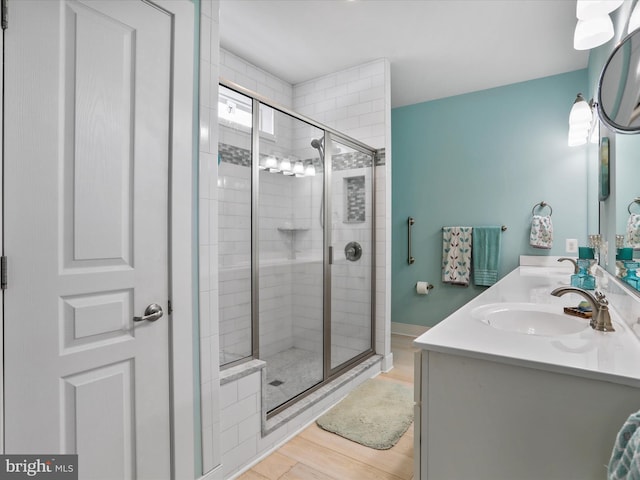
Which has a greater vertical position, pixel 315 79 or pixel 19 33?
pixel 315 79

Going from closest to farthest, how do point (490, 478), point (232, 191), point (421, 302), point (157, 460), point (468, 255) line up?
point (490, 478) < point (157, 460) < point (232, 191) < point (468, 255) < point (421, 302)

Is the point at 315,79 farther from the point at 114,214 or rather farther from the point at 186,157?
the point at 114,214

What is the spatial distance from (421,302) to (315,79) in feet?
8.58


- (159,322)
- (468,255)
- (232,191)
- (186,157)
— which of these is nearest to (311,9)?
(232,191)

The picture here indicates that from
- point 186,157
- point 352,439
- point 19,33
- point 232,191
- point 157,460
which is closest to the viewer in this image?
point 19,33

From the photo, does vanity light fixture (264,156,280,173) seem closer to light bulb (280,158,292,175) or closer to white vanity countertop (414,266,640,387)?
light bulb (280,158,292,175)

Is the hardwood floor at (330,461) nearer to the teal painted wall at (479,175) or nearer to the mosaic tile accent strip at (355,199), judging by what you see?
the mosaic tile accent strip at (355,199)

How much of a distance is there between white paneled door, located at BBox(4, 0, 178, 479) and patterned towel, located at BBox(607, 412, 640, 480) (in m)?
1.40

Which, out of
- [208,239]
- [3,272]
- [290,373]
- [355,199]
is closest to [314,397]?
[290,373]

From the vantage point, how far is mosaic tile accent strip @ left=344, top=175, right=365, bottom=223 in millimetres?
2889

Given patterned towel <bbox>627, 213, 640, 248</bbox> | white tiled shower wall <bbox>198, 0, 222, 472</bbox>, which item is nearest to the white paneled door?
white tiled shower wall <bbox>198, 0, 222, 472</bbox>

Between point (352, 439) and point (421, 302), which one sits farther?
point (421, 302)

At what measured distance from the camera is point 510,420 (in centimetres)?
85

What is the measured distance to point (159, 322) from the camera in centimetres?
139
